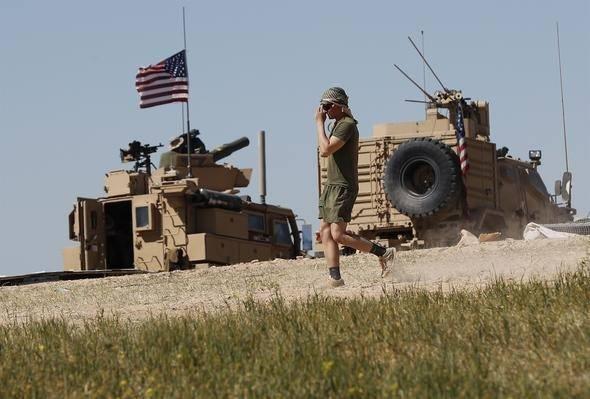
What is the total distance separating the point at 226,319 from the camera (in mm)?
11055

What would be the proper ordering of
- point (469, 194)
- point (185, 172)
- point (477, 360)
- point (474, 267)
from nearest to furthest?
1. point (477, 360)
2. point (474, 267)
3. point (469, 194)
4. point (185, 172)

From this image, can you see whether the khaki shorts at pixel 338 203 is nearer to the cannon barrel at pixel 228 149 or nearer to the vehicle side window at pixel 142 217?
the vehicle side window at pixel 142 217

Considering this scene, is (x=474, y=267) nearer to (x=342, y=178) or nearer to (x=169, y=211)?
(x=342, y=178)

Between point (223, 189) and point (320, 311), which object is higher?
point (223, 189)

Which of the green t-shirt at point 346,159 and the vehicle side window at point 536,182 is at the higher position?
the vehicle side window at point 536,182

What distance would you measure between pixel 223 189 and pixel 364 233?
191 inches

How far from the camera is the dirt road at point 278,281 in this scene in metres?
13.8

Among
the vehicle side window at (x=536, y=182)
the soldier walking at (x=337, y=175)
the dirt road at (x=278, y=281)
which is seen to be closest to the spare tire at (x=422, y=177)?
the vehicle side window at (x=536, y=182)

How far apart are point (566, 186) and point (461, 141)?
3.89 m

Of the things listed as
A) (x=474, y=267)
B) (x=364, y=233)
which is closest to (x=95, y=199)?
(x=364, y=233)

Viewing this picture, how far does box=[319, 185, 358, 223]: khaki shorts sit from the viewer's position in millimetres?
14055

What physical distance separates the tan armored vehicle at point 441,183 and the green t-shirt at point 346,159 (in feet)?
33.7

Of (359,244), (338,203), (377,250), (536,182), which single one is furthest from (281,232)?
(338,203)

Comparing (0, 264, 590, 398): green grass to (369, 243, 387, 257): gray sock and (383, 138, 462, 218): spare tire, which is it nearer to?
(369, 243, 387, 257): gray sock
